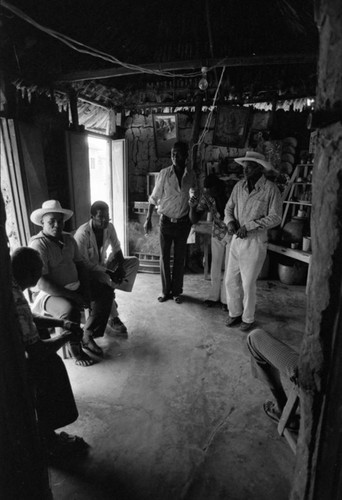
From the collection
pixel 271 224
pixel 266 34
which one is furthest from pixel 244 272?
pixel 266 34

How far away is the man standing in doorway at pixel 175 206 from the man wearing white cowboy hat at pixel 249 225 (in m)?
0.91

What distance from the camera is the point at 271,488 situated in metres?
1.95

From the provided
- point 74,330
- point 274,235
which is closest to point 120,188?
point 274,235

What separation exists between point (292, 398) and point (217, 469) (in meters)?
0.77

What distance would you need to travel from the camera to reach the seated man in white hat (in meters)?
3.69

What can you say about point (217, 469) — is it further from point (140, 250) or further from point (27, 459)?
point (140, 250)

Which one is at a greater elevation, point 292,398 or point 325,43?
point 325,43

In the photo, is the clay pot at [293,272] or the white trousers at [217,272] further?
the clay pot at [293,272]

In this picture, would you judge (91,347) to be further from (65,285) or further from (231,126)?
(231,126)

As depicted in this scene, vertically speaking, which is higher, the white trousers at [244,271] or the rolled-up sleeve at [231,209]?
the rolled-up sleeve at [231,209]

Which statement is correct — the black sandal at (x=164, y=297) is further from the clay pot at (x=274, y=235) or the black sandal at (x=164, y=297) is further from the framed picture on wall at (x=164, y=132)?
the framed picture on wall at (x=164, y=132)

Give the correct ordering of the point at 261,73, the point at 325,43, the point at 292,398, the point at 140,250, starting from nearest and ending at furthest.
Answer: the point at 325,43 → the point at 292,398 → the point at 261,73 → the point at 140,250

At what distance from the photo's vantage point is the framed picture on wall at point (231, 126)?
5.33 meters

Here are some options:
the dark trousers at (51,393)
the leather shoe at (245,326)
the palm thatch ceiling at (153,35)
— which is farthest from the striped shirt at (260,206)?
the dark trousers at (51,393)
